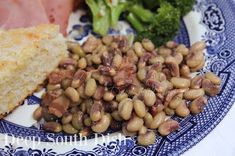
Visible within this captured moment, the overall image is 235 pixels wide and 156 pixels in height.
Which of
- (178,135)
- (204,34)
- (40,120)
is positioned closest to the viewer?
(178,135)

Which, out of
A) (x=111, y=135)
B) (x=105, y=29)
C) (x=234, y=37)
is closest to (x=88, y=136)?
(x=111, y=135)

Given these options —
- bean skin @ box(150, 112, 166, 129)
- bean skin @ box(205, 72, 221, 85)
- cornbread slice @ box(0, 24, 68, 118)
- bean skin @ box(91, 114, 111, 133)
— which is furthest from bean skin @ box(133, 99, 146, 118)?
cornbread slice @ box(0, 24, 68, 118)

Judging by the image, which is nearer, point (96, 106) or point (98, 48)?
point (96, 106)

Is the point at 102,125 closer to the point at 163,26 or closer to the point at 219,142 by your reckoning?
the point at 219,142

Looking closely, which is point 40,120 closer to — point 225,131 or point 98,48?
point 98,48

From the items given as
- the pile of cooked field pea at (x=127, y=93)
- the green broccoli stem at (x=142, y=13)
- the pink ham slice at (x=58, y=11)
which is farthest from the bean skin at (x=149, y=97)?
the pink ham slice at (x=58, y=11)

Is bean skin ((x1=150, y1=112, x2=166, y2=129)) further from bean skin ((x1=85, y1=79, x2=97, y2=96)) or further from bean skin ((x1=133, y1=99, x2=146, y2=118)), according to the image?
bean skin ((x1=85, y1=79, x2=97, y2=96))
